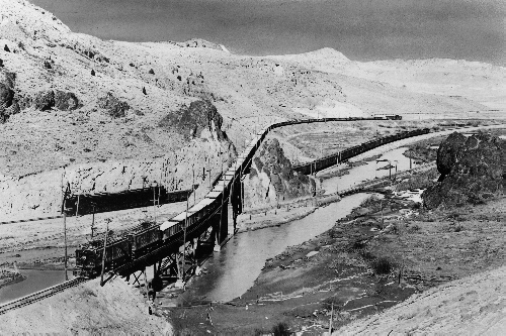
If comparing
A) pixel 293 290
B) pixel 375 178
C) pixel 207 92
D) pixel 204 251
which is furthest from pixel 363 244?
pixel 207 92

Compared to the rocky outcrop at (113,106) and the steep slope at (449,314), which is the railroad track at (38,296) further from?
the rocky outcrop at (113,106)

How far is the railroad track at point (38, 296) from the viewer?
23391 mm

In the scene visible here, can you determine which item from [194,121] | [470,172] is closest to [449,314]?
[470,172]

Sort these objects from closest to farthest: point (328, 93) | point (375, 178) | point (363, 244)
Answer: point (363, 244), point (375, 178), point (328, 93)

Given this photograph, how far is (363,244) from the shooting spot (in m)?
39.2

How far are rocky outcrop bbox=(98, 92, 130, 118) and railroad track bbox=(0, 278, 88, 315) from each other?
33.8 m

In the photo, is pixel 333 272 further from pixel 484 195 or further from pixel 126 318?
pixel 484 195

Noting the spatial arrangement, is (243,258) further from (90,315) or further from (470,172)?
(470,172)

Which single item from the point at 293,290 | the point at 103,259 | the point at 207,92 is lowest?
the point at 293,290

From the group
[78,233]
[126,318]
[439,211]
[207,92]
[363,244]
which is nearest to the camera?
[126,318]

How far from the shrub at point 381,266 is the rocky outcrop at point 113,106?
33192 mm

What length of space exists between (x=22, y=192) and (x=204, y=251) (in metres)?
14.6

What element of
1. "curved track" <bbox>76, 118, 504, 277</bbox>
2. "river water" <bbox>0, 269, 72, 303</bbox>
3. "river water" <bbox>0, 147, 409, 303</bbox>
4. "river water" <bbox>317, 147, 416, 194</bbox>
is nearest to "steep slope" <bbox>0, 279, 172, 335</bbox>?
"curved track" <bbox>76, 118, 504, 277</bbox>

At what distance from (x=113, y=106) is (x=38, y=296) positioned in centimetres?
3679
